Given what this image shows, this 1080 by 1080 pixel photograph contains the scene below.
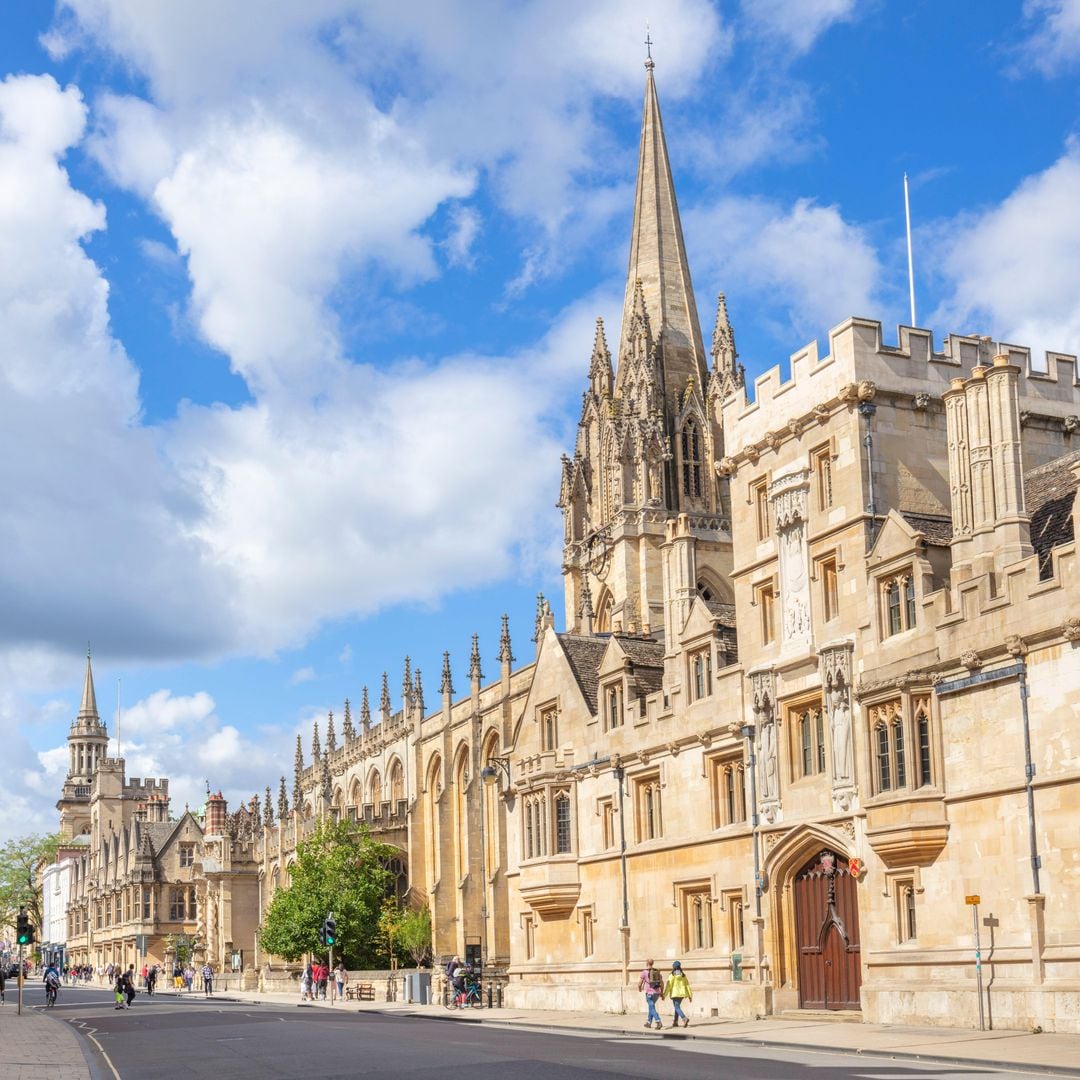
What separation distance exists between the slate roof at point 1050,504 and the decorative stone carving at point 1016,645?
1094 millimetres

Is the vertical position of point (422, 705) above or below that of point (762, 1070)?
above

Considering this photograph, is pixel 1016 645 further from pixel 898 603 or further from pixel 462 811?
pixel 462 811

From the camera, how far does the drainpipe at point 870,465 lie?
29.1m

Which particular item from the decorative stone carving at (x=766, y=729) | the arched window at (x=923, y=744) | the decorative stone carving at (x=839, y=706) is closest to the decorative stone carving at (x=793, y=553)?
the decorative stone carving at (x=766, y=729)

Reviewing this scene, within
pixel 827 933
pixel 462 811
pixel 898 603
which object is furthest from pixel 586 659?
pixel 462 811

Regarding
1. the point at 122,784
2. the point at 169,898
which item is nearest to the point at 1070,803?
the point at 169,898

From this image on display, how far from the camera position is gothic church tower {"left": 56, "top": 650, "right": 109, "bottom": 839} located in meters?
181

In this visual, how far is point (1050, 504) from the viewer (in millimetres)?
28000

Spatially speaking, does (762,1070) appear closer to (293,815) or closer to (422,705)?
(422,705)

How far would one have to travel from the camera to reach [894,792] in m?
27.1

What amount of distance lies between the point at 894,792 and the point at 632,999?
1109 centimetres

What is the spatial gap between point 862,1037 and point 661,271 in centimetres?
5909

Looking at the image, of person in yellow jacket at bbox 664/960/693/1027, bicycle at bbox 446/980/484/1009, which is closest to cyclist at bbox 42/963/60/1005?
bicycle at bbox 446/980/484/1009

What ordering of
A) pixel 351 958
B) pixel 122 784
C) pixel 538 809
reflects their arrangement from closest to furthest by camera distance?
pixel 538 809 → pixel 351 958 → pixel 122 784
